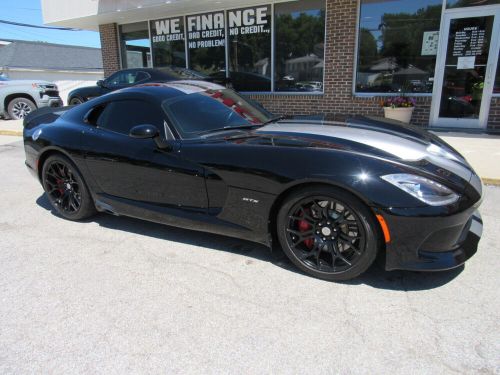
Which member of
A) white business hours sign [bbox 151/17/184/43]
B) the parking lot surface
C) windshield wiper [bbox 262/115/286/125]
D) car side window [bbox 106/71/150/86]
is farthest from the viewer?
white business hours sign [bbox 151/17/184/43]

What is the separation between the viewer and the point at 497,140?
7.19 metres

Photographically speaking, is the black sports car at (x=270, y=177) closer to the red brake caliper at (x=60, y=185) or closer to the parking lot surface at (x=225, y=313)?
the red brake caliper at (x=60, y=185)

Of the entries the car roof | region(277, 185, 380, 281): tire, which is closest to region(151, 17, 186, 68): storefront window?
the car roof

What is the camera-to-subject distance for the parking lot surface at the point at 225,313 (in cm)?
208

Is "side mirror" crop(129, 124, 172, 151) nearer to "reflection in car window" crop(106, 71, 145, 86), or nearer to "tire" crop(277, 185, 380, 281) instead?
"tire" crop(277, 185, 380, 281)

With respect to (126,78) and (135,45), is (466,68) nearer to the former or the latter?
(126,78)

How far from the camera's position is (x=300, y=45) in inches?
382

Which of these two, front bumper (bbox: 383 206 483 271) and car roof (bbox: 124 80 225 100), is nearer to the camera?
front bumper (bbox: 383 206 483 271)

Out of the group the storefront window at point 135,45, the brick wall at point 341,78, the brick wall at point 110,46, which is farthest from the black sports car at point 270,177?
the brick wall at point 110,46

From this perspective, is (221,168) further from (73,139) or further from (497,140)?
(497,140)

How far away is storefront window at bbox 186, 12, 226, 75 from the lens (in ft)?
35.4

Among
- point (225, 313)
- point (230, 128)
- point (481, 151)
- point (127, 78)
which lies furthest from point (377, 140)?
point (127, 78)

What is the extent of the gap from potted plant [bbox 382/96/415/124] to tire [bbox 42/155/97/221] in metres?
6.58

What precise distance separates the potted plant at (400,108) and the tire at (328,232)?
A: 249 inches
